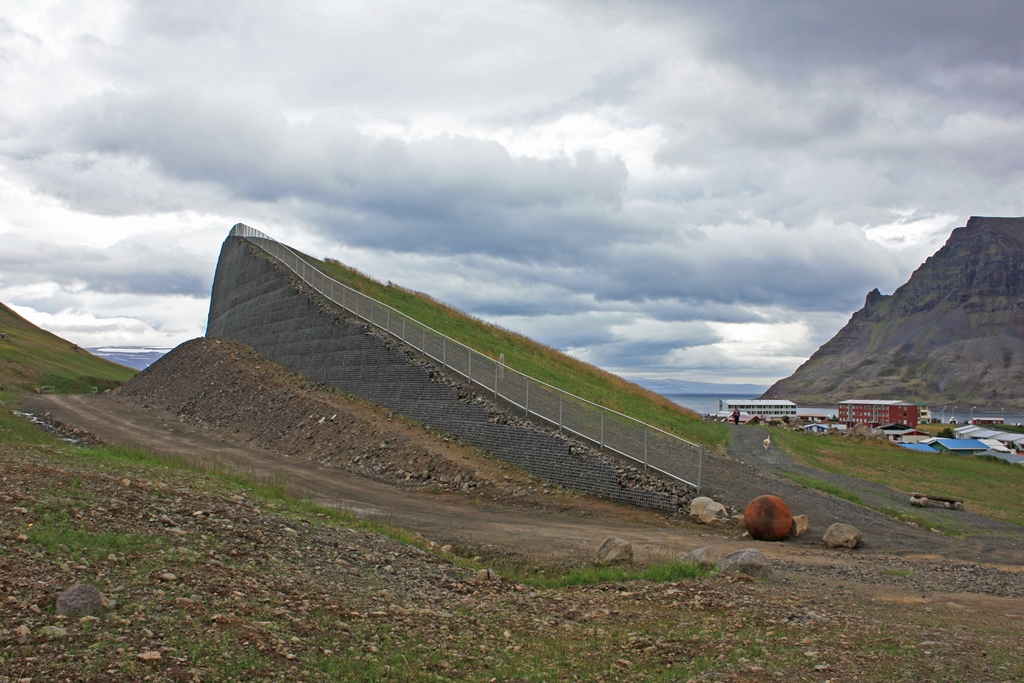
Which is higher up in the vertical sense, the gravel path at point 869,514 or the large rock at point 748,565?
the large rock at point 748,565

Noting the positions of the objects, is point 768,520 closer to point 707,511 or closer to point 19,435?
point 707,511

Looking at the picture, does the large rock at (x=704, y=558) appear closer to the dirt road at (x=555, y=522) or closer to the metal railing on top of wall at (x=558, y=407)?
the dirt road at (x=555, y=522)

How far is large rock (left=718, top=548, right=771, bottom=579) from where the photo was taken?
11.3 metres

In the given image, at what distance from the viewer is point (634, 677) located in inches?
270

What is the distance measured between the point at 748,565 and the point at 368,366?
21488 millimetres

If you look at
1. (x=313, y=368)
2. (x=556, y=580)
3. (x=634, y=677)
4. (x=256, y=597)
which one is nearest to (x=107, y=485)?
(x=256, y=597)

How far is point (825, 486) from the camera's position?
24.1m

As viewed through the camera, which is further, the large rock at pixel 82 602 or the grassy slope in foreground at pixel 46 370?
the grassy slope in foreground at pixel 46 370

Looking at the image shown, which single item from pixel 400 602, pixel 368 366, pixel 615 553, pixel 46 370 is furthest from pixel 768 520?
pixel 46 370

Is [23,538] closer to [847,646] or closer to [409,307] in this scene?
[847,646]

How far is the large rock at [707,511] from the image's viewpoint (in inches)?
736

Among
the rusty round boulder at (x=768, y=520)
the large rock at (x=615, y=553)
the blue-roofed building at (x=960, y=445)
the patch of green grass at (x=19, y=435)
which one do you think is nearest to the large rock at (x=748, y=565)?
the large rock at (x=615, y=553)

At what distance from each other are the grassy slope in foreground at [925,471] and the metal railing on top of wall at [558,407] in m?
11.0

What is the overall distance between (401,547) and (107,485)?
451 centimetres
